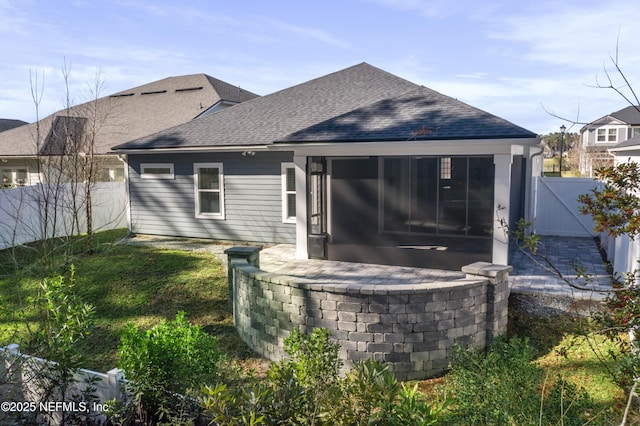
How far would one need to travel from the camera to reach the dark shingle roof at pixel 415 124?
935cm

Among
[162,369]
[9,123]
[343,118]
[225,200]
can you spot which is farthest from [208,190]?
[9,123]

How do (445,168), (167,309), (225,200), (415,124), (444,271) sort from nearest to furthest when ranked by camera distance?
(167,309)
(444,271)
(415,124)
(445,168)
(225,200)

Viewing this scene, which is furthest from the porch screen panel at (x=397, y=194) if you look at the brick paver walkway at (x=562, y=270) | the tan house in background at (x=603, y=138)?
the tan house in background at (x=603, y=138)

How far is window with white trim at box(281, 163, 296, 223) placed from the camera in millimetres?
13273

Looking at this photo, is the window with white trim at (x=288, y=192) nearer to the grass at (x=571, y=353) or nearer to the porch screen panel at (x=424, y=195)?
the porch screen panel at (x=424, y=195)

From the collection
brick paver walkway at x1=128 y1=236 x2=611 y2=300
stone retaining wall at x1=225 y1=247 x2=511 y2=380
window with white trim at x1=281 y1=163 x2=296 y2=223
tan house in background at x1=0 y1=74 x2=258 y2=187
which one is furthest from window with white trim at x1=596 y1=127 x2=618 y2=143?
stone retaining wall at x1=225 y1=247 x2=511 y2=380

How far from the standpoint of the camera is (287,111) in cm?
1552

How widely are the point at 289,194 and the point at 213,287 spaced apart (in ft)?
13.9

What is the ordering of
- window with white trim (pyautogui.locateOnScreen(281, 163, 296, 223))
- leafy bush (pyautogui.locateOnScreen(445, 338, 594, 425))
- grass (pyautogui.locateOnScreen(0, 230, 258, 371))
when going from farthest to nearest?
window with white trim (pyautogui.locateOnScreen(281, 163, 296, 223))
grass (pyautogui.locateOnScreen(0, 230, 258, 371))
leafy bush (pyautogui.locateOnScreen(445, 338, 594, 425))

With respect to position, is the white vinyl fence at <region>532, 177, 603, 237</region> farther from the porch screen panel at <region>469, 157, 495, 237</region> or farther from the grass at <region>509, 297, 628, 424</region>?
the grass at <region>509, 297, 628, 424</region>

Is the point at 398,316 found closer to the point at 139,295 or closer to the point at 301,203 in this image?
the point at 301,203

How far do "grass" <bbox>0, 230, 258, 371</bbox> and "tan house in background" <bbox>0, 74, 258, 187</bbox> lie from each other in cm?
891

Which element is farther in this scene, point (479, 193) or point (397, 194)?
point (397, 194)

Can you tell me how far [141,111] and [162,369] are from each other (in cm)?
2063
